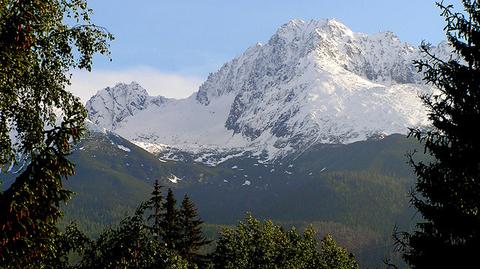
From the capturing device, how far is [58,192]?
41.7 feet

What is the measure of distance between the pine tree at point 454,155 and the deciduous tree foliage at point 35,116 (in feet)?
35.4

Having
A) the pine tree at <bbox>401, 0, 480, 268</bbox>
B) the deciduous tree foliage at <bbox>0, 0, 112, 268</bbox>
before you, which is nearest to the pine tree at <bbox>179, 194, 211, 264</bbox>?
the pine tree at <bbox>401, 0, 480, 268</bbox>

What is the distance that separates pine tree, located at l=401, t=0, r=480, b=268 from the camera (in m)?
18.7

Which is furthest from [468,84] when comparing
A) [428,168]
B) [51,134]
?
[51,134]

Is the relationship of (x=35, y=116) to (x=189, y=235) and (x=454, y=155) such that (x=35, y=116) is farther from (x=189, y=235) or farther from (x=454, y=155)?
(x=189, y=235)

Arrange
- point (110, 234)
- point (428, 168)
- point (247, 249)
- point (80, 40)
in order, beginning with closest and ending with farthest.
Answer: point (80, 40) < point (110, 234) < point (428, 168) < point (247, 249)

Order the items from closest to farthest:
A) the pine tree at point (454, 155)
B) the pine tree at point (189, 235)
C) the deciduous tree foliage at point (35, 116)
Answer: the deciduous tree foliage at point (35, 116)
the pine tree at point (454, 155)
the pine tree at point (189, 235)

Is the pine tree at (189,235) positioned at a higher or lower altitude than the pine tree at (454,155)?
lower

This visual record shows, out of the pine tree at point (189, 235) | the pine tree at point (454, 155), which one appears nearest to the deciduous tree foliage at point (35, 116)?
the pine tree at point (454, 155)

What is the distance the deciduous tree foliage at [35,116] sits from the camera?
1227 centimetres

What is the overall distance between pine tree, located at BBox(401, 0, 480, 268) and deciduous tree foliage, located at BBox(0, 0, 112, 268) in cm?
1080

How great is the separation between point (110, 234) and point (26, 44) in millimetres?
5518

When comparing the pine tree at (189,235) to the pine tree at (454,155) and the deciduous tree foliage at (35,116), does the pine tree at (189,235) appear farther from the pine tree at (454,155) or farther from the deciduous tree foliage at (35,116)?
the deciduous tree foliage at (35,116)

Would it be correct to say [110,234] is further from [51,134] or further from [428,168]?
[428,168]
